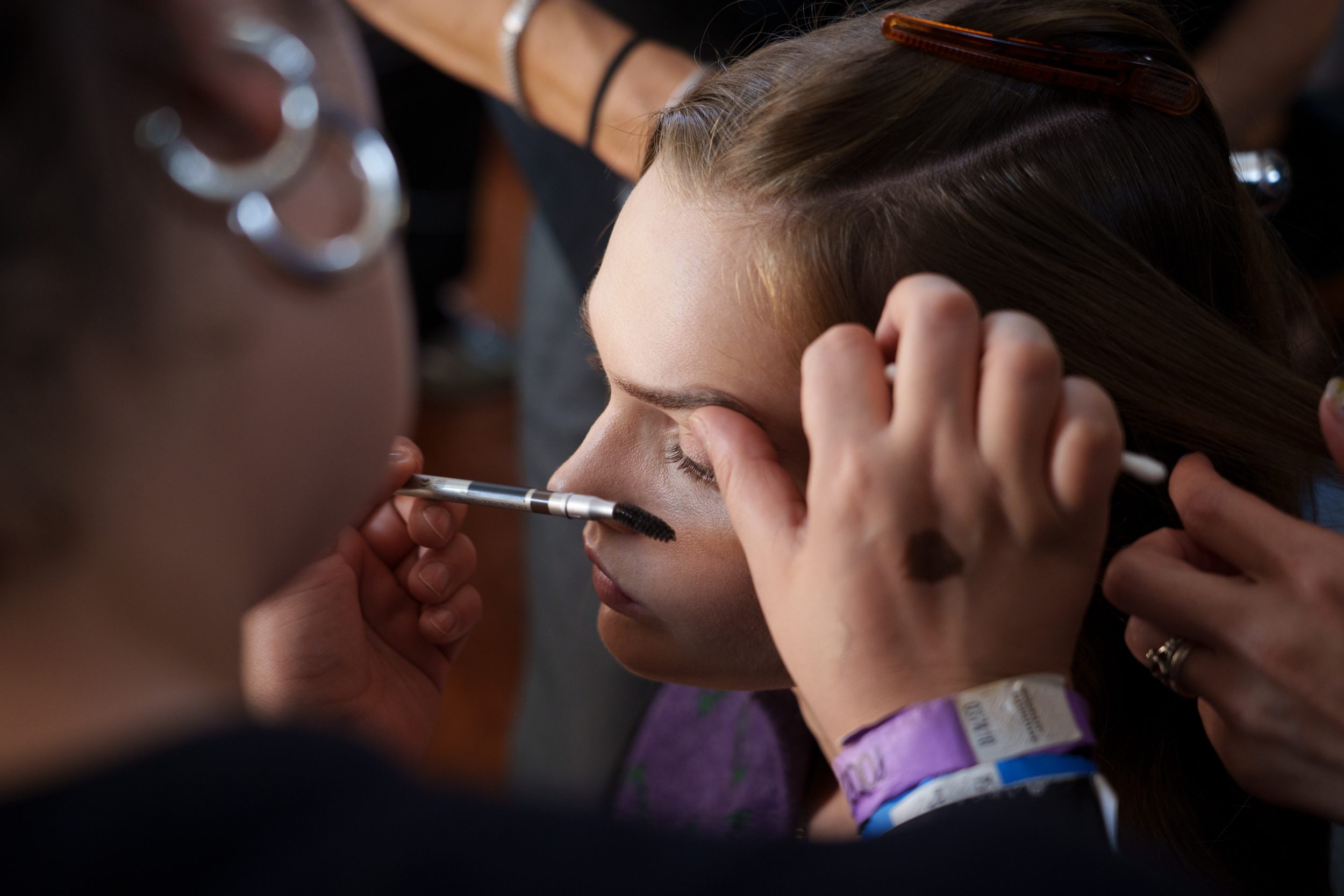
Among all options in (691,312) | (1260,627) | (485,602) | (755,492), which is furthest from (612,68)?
(485,602)

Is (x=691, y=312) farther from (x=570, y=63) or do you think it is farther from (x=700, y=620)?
(x=570, y=63)

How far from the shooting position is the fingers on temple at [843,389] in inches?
17.0

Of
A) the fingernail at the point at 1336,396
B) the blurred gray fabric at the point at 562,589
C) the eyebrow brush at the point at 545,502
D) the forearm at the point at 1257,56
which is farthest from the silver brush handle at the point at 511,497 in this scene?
the forearm at the point at 1257,56

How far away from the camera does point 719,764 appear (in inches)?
39.1

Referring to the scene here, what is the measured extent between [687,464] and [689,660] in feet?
0.50

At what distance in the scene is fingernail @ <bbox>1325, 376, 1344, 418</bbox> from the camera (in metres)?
0.58

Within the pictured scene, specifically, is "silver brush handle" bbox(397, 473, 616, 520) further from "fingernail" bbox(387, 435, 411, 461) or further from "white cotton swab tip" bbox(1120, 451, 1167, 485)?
"white cotton swab tip" bbox(1120, 451, 1167, 485)

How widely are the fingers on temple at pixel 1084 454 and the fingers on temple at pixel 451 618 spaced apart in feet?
1.77

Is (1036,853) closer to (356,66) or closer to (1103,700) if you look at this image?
(356,66)

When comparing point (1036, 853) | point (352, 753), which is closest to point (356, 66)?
point (352, 753)

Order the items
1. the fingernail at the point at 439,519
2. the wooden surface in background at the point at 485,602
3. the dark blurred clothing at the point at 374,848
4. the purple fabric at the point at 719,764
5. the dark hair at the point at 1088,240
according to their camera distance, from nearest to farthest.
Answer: the dark blurred clothing at the point at 374,848, the dark hair at the point at 1088,240, the fingernail at the point at 439,519, the purple fabric at the point at 719,764, the wooden surface in background at the point at 485,602

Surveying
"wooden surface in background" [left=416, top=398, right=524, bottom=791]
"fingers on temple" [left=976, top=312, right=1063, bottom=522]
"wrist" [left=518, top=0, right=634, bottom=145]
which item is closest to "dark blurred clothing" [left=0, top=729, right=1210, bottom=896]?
"fingers on temple" [left=976, top=312, right=1063, bottom=522]

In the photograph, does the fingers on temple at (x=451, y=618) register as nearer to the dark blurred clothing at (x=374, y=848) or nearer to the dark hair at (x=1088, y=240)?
the dark hair at (x=1088, y=240)

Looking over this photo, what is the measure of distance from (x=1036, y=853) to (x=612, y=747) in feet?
2.86
